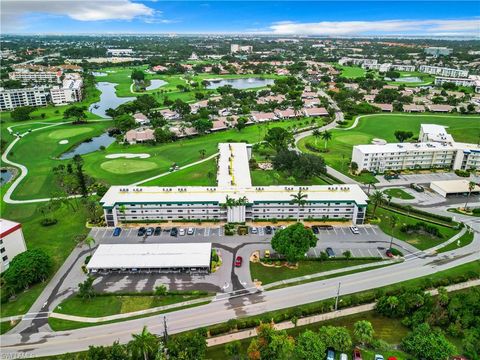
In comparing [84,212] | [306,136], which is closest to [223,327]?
[84,212]

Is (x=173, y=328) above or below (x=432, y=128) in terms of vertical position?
below

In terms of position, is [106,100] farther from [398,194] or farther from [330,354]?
[330,354]

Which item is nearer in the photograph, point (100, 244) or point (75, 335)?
point (75, 335)

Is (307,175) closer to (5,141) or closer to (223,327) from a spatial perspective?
(223,327)

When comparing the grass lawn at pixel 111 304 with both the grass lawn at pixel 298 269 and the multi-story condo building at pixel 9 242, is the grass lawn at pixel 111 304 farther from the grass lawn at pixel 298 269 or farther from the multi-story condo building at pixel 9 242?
the multi-story condo building at pixel 9 242

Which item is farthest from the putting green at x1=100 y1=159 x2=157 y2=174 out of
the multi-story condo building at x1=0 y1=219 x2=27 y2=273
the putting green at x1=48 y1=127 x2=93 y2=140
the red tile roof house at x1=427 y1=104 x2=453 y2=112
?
the red tile roof house at x1=427 y1=104 x2=453 y2=112

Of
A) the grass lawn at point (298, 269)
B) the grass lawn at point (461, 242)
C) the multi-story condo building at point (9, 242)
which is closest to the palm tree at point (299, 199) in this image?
the grass lawn at point (298, 269)
